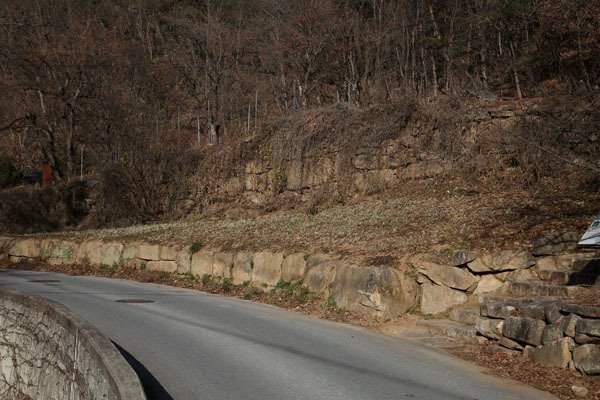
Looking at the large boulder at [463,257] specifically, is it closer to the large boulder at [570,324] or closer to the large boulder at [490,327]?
the large boulder at [490,327]

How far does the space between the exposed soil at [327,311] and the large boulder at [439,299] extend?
829mm

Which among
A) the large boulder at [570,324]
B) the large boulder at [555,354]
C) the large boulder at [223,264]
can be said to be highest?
the large boulder at [223,264]

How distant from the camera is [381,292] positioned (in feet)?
37.8

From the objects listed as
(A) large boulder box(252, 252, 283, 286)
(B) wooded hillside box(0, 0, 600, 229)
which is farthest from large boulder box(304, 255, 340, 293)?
(B) wooded hillside box(0, 0, 600, 229)

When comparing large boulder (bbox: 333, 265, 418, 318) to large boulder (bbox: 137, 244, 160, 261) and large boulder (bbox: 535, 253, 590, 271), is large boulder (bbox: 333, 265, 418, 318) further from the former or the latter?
large boulder (bbox: 137, 244, 160, 261)

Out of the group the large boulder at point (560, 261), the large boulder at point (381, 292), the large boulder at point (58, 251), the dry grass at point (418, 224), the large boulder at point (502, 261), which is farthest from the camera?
the large boulder at point (58, 251)

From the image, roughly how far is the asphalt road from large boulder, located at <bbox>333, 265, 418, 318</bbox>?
74 centimetres

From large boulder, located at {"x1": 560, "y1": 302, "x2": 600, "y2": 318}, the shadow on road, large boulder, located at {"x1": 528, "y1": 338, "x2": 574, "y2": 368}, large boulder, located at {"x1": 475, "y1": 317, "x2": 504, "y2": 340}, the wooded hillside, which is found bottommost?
the shadow on road

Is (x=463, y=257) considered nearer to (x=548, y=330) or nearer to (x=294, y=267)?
(x=548, y=330)

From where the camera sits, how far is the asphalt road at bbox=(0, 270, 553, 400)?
24.0 ft

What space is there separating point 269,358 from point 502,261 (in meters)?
4.62

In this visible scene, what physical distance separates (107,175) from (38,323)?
19269 millimetres

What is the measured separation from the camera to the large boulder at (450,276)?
36.6ft

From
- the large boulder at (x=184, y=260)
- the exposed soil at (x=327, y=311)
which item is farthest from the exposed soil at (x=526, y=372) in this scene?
the large boulder at (x=184, y=260)
